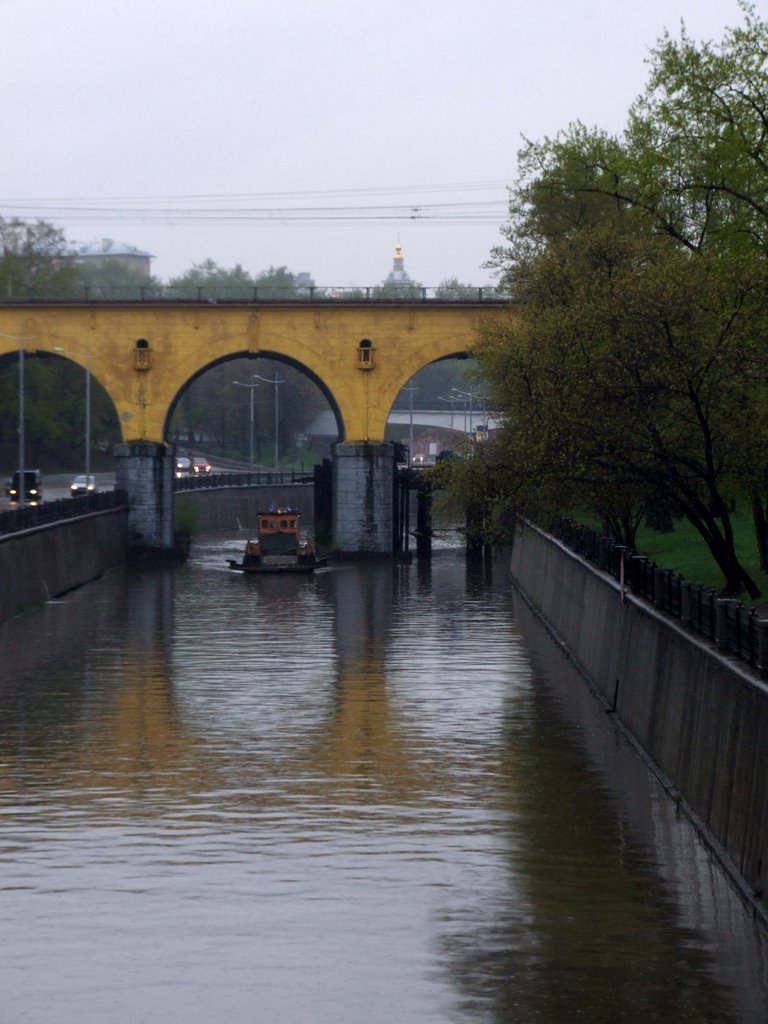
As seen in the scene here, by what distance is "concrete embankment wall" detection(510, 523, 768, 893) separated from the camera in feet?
68.0

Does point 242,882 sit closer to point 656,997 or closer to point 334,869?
point 334,869

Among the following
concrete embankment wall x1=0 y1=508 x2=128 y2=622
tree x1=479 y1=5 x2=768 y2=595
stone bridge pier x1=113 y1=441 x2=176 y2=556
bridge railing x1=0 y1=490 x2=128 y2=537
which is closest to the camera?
tree x1=479 y1=5 x2=768 y2=595

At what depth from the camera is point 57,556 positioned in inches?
2427

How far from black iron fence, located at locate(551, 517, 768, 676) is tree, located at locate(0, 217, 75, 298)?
98.7 metres

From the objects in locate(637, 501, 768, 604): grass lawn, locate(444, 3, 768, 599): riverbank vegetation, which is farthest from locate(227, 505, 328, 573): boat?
locate(444, 3, 768, 599): riverbank vegetation

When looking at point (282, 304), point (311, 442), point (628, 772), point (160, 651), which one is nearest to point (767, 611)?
point (628, 772)

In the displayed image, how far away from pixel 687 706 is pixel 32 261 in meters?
124

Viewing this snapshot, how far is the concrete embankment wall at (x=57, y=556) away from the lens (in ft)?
175

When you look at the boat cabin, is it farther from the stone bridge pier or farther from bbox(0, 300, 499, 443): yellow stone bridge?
bbox(0, 300, 499, 443): yellow stone bridge

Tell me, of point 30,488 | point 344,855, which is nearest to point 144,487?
point 30,488

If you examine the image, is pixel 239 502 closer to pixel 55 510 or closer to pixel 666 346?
pixel 55 510

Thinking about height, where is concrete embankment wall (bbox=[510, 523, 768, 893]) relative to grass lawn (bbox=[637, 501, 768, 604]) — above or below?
below

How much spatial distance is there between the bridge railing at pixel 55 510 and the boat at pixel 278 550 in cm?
565

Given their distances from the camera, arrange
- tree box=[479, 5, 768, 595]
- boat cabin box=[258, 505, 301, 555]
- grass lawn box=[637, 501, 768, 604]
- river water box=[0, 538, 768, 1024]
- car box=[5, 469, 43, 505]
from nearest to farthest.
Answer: river water box=[0, 538, 768, 1024] < tree box=[479, 5, 768, 595] < grass lawn box=[637, 501, 768, 604] < boat cabin box=[258, 505, 301, 555] < car box=[5, 469, 43, 505]
